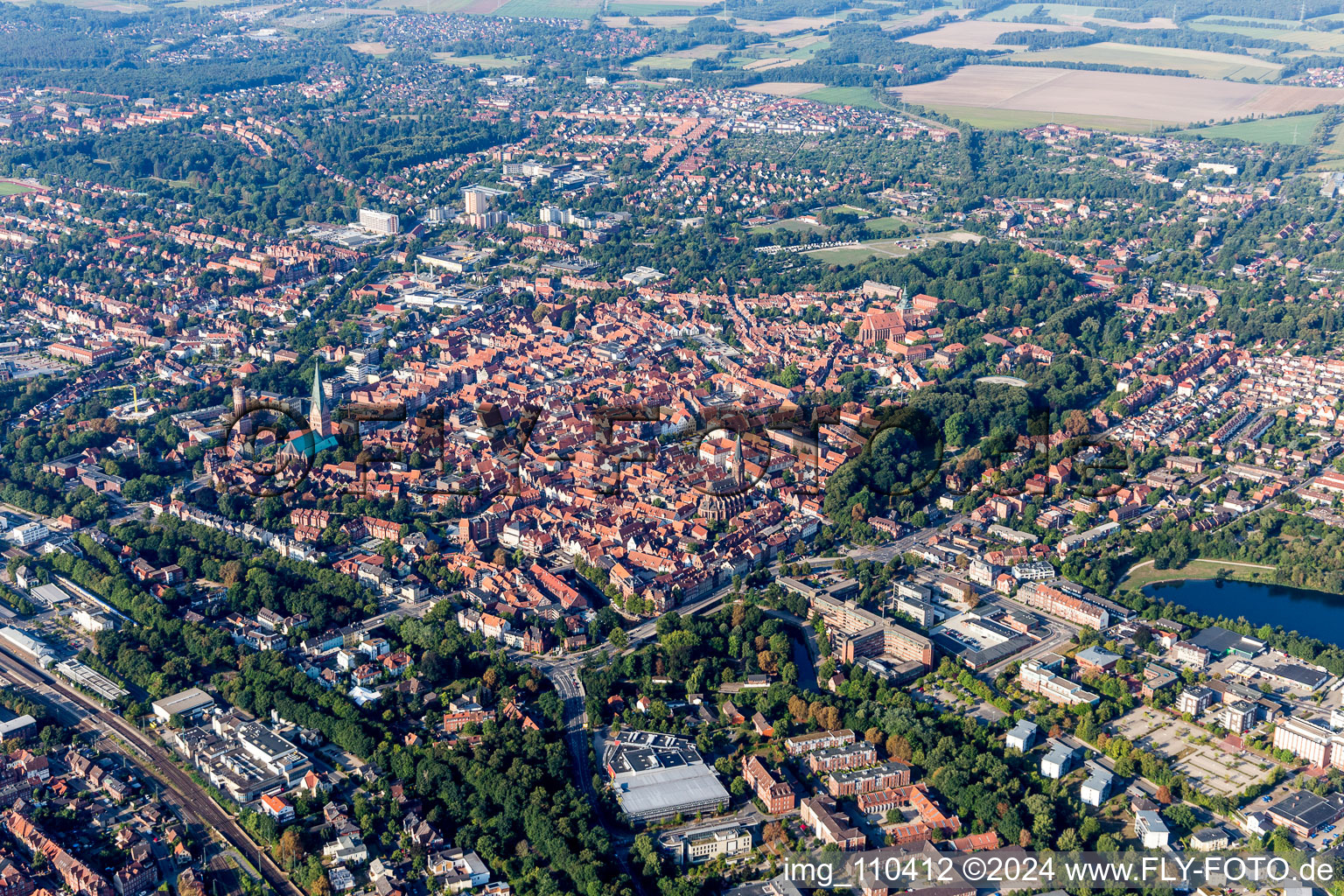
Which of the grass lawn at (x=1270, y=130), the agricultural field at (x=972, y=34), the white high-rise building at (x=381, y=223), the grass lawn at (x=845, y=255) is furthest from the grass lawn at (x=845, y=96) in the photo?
the white high-rise building at (x=381, y=223)

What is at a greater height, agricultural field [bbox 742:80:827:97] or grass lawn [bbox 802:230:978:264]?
agricultural field [bbox 742:80:827:97]

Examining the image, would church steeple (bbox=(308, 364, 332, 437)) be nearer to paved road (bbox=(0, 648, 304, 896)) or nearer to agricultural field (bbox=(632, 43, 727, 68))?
paved road (bbox=(0, 648, 304, 896))

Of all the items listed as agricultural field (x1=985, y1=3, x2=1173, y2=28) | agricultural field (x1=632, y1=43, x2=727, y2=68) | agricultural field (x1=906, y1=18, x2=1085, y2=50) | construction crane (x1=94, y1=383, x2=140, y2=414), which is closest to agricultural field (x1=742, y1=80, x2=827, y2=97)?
agricultural field (x1=632, y1=43, x2=727, y2=68)

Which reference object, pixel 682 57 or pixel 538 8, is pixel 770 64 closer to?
pixel 682 57

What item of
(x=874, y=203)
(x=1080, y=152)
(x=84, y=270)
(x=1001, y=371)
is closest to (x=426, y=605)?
(x=1001, y=371)

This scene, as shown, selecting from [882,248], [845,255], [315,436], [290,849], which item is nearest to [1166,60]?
[882,248]

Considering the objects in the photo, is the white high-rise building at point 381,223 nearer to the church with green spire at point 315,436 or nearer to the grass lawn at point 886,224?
the grass lawn at point 886,224

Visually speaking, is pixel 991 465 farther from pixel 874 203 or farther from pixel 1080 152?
pixel 1080 152
